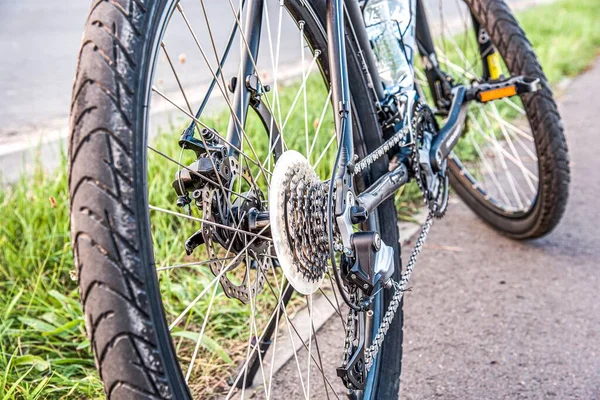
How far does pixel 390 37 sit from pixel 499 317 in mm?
1007

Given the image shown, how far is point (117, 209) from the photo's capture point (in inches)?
39.3

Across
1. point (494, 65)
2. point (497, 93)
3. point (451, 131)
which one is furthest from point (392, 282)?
point (494, 65)

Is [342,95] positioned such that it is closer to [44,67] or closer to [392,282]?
[392,282]

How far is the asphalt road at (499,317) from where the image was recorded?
204 cm

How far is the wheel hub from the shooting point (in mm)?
1366

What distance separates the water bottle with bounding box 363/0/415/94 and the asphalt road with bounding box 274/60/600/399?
0.82 m

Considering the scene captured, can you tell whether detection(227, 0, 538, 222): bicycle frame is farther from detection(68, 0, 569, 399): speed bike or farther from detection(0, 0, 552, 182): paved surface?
detection(0, 0, 552, 182): paved surface

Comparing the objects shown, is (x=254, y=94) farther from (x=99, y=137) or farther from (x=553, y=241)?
(x=553, y=241)

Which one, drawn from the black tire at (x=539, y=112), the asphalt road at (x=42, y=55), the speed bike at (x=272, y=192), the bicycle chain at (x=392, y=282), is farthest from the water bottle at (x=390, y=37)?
the asphalt road at (x=42, y=55)

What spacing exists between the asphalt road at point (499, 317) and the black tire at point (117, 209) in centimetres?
103

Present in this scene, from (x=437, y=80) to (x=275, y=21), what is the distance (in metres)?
4.60

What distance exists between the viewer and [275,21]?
6980 millimetres

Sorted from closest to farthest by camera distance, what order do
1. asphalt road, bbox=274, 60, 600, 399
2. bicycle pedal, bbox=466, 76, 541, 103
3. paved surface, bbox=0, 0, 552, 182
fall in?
asphalt road, bbox=274, 60, 600, 399 → bicycle pedal, bbox=466, 76, 541, 103 → paved surface, bbox=0, 0, 552, 182

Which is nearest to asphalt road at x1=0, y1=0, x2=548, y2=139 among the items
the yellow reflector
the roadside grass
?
the roadside grass
